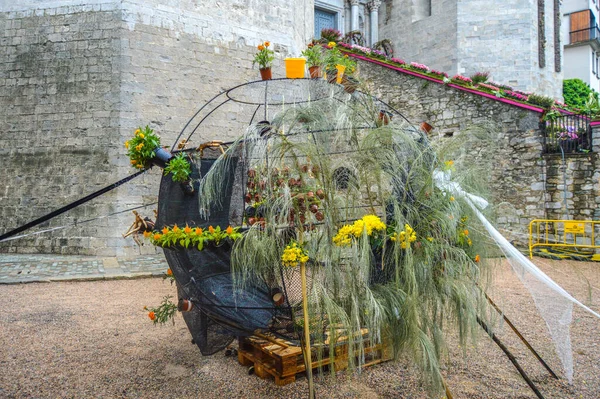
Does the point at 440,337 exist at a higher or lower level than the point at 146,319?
higher

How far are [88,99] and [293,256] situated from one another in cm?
885

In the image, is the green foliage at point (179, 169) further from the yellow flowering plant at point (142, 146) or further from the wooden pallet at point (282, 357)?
the wooden pallet at point (282, 357)

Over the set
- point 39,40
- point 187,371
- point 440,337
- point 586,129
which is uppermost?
point 39,40

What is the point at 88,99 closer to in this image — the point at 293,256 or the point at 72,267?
the point at 72,267

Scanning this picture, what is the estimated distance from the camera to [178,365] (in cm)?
365

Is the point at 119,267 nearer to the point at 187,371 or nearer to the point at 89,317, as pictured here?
the point at 89,317

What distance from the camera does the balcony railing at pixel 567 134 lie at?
387 inches

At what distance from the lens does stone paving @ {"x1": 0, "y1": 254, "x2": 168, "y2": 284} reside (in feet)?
24.1

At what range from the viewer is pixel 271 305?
2.85 m

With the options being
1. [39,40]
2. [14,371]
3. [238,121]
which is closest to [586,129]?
[238,121]

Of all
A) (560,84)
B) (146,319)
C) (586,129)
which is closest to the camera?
A: (146,319)

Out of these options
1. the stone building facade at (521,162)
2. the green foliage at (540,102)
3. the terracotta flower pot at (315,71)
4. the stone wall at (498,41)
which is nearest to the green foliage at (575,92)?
the stone wall at (498,41)

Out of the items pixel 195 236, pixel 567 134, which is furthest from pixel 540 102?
pixel 195 236

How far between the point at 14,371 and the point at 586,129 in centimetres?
1066
